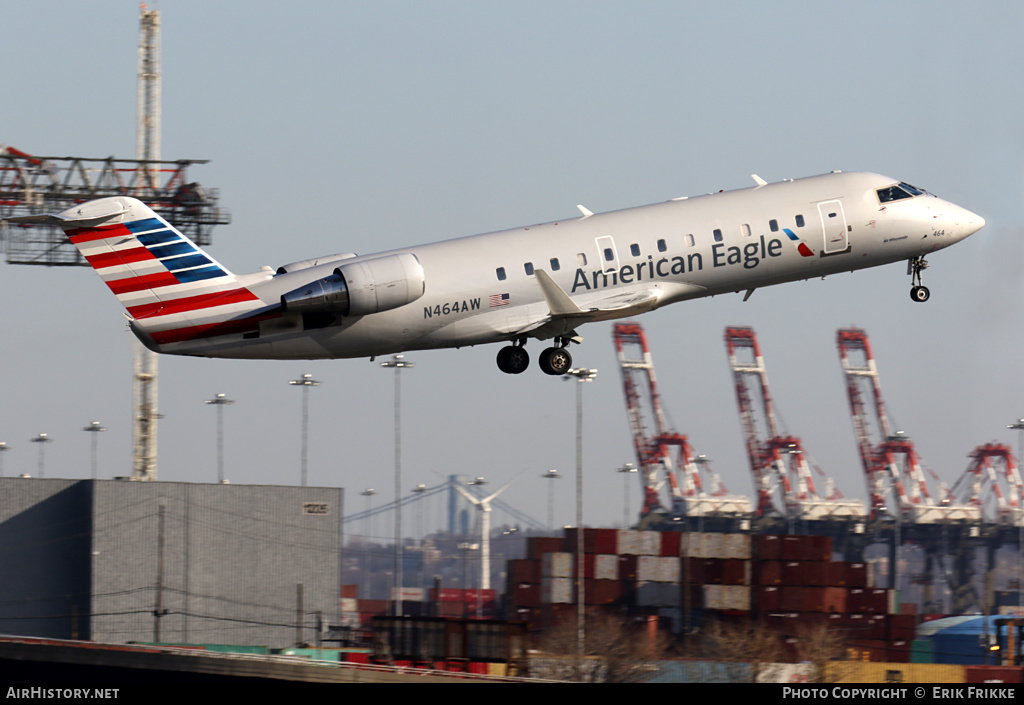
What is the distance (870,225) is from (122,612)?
4688 cm

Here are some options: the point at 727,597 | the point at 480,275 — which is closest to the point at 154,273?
the point at 480,275

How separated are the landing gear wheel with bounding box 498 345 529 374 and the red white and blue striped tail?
7.49 m

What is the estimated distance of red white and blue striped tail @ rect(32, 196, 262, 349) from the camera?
33.4m

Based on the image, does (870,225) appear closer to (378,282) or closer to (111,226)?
(378,282)

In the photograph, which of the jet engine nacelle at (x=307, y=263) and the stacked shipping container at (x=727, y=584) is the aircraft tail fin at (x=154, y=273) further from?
the stacked shipping container at (x=727, y=584)

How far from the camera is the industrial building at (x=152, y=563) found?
69.8 m

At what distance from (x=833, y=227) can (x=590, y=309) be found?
7.97 metres

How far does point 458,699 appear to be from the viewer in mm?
31094

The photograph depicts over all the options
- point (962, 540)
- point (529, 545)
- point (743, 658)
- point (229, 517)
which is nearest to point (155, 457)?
point (229, 517)

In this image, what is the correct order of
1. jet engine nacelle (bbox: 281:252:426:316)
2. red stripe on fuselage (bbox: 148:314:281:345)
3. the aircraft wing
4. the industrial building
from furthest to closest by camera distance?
the industrial building → the aircraft wing → red stripe on fuselage (bbox: 148:314:281:345) → jet engine nacelle (bbox: 281:252:426:316)

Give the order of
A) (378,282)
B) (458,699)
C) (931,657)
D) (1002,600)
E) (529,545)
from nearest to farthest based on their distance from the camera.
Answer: (458,699)
(378,282)
(931,657)
(529,545)
(1002,600)

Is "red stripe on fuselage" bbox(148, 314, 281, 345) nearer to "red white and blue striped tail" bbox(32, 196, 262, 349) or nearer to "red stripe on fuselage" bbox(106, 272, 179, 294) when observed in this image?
"red white and blue striped tail" bbox(32, 196, 262, 349)

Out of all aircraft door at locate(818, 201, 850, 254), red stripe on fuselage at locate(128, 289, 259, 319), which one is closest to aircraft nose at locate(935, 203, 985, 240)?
aircraft door at locate(818, 201, 850, 254)

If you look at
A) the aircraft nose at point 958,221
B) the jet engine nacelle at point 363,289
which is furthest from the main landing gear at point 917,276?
the jet engine nacelle at point 363,289
